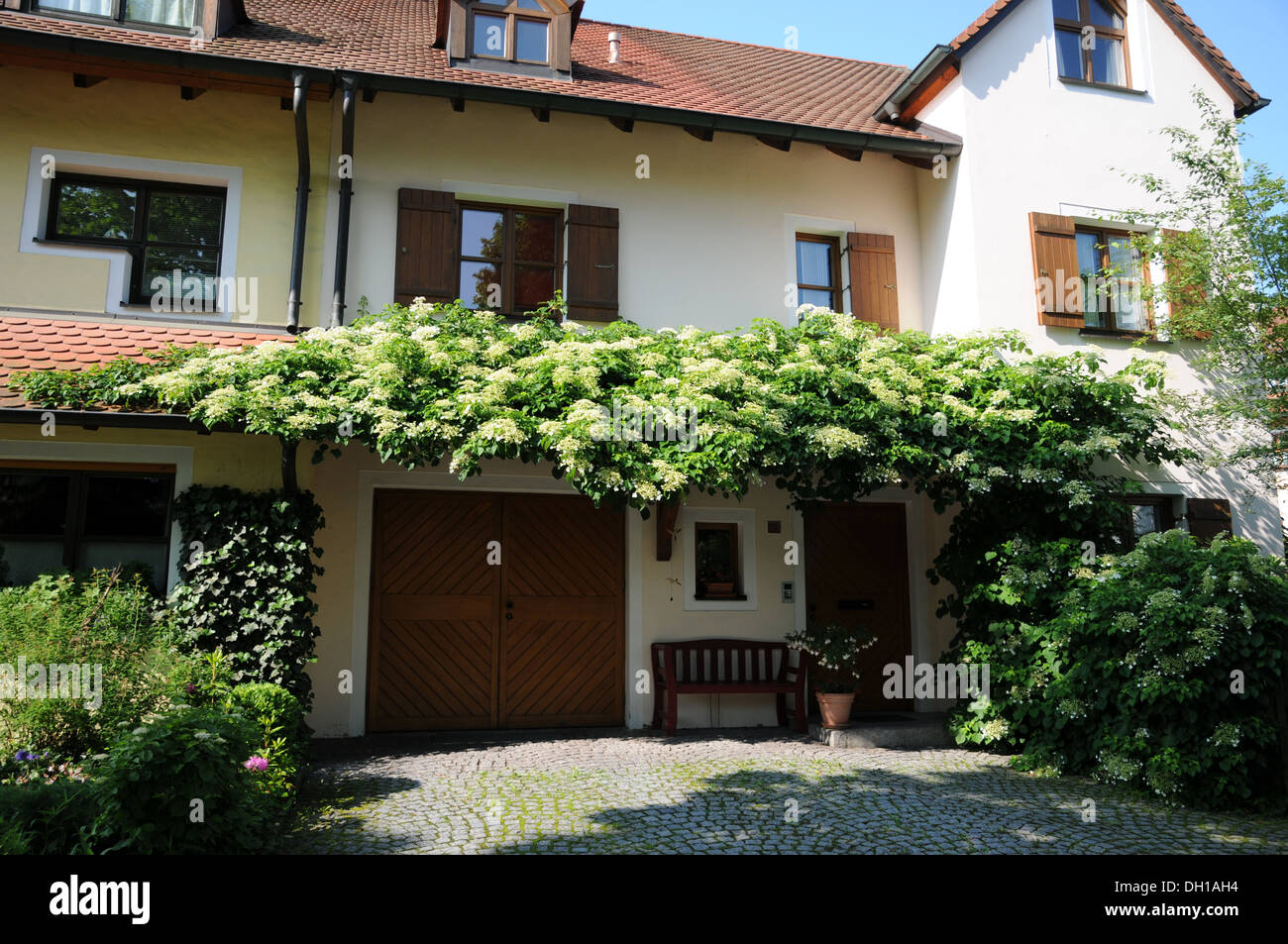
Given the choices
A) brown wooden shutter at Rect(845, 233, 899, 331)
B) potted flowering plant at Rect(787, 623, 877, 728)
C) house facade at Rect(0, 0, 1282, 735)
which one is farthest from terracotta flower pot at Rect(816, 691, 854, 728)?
brown wooden shutter at Rect(845, 233, 899, 331)

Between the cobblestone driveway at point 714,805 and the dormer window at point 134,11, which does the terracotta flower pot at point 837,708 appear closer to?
the cobblestone driveway at point 714,805

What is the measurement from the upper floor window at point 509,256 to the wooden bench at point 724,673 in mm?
4057

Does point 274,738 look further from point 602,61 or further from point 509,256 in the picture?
point 602,61

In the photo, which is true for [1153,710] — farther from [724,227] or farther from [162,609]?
[162,609]

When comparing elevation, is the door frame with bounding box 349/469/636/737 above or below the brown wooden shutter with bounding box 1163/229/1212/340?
below

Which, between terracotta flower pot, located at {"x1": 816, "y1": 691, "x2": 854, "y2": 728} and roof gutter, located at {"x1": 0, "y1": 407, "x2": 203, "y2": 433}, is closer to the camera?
roof gutter, located at {"x1": 0, "y1": 407, "x2": 203, "y2": 433}

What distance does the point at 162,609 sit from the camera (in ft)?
23.2

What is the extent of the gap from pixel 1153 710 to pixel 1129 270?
597cm

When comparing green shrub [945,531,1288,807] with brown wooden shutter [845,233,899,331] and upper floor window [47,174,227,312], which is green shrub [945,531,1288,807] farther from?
upper floor window [47,174,227,312]

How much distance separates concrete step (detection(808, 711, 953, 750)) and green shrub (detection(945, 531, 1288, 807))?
1.91ft

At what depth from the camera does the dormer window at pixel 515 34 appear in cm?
983

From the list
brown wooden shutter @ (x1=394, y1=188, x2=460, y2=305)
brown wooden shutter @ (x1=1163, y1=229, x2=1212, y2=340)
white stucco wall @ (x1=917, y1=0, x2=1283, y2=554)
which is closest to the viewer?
brown wooden shutter @ (x1=394, y1=188, x2=460, y2=305)

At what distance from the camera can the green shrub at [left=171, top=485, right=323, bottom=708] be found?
688 cm

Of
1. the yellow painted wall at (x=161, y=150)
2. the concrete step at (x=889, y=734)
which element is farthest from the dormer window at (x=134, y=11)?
the concrete step at (x=889, y=734)
